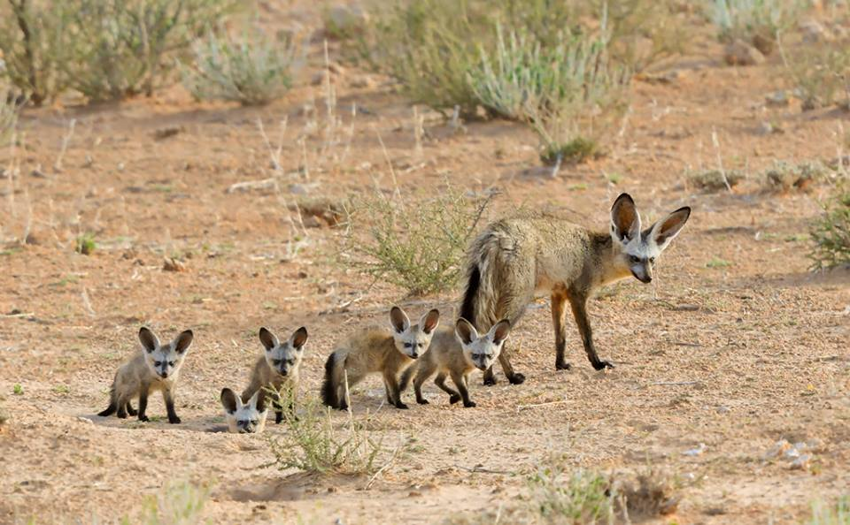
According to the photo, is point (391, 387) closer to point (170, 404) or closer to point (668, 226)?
point (170, 404)

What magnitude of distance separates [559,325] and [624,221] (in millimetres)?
805

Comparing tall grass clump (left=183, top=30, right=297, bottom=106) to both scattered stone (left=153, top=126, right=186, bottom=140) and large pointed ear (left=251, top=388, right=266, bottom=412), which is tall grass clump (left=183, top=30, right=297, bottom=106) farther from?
→ large pointed ear (left=251, top=388, right=266, bottom=412)

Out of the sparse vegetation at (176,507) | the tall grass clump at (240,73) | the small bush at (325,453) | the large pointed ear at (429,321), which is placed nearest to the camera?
the sparse vegetation at (176,507)

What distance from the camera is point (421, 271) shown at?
11.2m

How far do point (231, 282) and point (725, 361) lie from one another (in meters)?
4.75

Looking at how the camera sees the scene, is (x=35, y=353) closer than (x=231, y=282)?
Yes

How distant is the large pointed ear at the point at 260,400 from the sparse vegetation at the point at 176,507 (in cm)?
177

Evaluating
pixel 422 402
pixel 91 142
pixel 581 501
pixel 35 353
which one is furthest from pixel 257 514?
pixel 91 142

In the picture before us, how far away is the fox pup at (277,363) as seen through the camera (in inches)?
353

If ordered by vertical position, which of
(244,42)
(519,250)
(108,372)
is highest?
(244,42)

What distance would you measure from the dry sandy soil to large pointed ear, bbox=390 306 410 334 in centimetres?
51

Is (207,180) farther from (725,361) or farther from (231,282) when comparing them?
(725,361)

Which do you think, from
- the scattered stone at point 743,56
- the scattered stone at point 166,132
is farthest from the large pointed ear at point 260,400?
the scattered stone at point 743,56

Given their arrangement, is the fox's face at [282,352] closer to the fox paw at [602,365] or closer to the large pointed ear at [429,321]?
the large pointed ear at [429,321]
